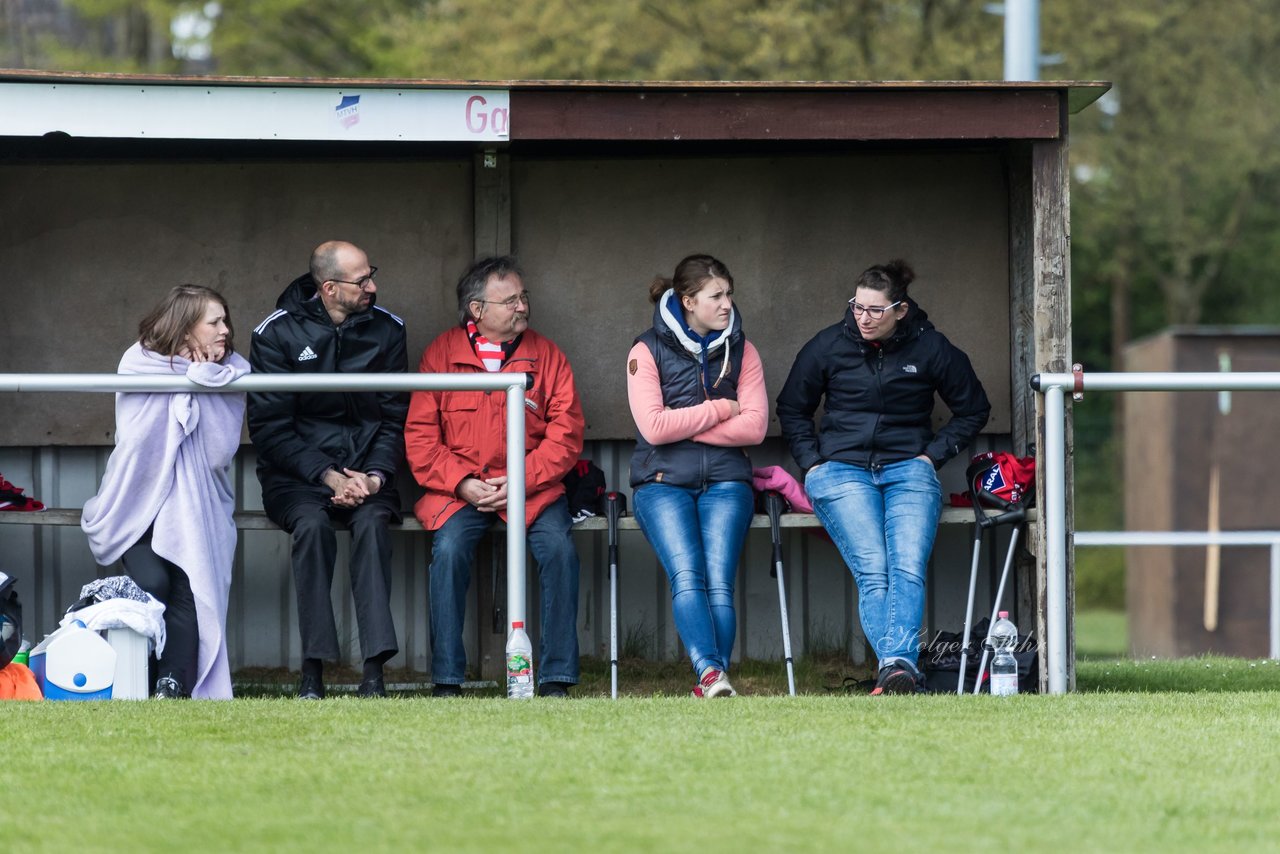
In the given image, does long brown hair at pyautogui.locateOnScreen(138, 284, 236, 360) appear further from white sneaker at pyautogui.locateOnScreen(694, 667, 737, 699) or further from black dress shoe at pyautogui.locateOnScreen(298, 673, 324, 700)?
white sneaker at pyautogui.locateOnScreen(694, 667, 737, 699)

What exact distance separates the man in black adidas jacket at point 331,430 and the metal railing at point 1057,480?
2225 mm

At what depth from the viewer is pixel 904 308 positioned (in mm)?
6957

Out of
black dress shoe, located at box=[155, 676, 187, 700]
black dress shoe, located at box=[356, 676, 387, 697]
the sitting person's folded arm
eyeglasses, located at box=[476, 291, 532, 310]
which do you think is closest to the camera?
black dress shoe, located at box=[155, 676, 187, 700]

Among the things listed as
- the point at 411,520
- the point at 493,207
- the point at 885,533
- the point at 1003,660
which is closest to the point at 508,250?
the point at 493,207

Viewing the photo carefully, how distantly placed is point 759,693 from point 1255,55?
16582 millimetres

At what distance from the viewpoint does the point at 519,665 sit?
20.4 feet

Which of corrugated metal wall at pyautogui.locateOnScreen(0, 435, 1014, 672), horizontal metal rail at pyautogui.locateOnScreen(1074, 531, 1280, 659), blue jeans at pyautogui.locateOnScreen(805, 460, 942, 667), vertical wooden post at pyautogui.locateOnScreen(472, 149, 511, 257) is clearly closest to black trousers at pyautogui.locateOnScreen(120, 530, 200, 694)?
corrugated metal wall at pyautogui.locateOnScreen(0, 435, 1014, 672)

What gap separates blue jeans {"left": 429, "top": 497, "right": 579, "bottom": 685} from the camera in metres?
6.66

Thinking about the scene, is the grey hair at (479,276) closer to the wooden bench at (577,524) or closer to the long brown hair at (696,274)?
the long brown hair at (696,274)

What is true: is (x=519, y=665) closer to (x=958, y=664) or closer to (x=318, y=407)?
(x=318, y=407)

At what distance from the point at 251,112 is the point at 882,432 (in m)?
2.47

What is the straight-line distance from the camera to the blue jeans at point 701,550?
21.5 ft

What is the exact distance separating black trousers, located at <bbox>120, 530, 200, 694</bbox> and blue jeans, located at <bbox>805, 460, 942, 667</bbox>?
87.4 inches

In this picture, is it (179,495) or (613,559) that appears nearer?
(179,495)
